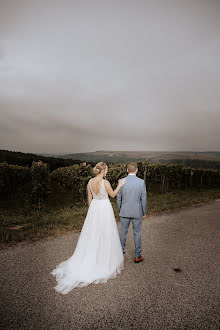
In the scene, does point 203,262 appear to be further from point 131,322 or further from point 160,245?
point 131,322

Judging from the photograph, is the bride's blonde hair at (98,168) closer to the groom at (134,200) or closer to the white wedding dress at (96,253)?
the white wedding dress at (96,253)

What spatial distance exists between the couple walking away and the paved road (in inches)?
8.9

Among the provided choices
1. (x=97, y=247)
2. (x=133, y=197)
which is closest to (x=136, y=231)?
(x=133, y=197)

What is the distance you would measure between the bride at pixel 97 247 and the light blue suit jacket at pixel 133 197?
0.63 ft

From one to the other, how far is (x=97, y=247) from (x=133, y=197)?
129 centimetres

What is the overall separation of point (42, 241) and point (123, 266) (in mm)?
2532

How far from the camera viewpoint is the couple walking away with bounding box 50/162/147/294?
3865 millimetres

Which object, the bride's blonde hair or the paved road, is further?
the bride's blonde hair

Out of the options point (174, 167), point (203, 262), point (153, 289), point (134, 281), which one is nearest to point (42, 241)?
point (134, 281)

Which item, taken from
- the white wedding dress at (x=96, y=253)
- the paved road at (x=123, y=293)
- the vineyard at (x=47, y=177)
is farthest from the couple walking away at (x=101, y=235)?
the vineyard at (x=47, y=177)

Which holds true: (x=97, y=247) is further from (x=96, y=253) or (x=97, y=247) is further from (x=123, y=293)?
(x=123, y=293)

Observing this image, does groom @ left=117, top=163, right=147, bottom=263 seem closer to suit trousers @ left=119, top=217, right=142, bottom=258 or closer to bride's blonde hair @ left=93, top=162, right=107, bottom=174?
suit trousers @ left=119, top=217, right=142, bottom=258

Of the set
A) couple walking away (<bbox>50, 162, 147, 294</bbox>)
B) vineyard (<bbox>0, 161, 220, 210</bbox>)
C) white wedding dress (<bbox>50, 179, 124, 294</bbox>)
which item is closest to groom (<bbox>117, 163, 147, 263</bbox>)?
couple walking away (<bbox>50, 162, 147, 294</bbox>)

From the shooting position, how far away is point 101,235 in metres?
4.14
